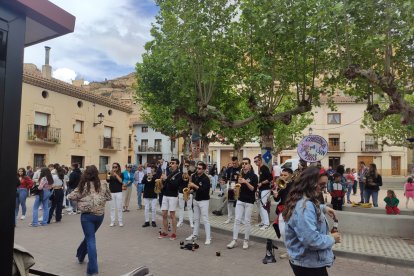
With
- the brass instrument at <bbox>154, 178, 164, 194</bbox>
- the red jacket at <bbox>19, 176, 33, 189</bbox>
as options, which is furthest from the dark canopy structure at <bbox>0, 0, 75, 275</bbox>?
the red jacket at <bbox>19, 176, 33, 189</bbox>

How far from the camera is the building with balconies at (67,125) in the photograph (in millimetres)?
Answer: 26875

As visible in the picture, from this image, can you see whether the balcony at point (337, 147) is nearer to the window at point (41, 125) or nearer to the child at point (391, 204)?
the window at point (41, 125)

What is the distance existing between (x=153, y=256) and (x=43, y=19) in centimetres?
574

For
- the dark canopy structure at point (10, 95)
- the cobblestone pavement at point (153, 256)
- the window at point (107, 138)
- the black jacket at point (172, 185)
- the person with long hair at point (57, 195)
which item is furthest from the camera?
the window at point (107, 138)

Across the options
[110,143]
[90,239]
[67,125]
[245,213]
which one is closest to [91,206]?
[90,239]

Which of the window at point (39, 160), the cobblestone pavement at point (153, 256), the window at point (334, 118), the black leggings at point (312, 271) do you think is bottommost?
the cobblestone pavement at point (153, 256)

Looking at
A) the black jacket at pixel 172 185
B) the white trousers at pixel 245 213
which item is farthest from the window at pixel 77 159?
the white trousers at pixel 245 213

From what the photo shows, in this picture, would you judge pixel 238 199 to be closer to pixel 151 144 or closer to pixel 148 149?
pixel 151 144

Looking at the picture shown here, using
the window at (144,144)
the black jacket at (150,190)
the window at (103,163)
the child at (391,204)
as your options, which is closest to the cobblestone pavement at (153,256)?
the black jacket at (150,190)

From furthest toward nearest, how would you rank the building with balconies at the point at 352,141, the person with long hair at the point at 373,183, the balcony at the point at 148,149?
the balcony at the point at 148,149 → the building with balconies at the point at 352,141 → the person with long hair at the point at 373,183

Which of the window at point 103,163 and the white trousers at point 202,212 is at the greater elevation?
the window at point 103,163

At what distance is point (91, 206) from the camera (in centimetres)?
649

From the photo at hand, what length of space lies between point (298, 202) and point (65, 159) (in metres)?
29.4

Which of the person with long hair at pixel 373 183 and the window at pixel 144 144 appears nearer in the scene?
the person with long hair at pixel 373 183
